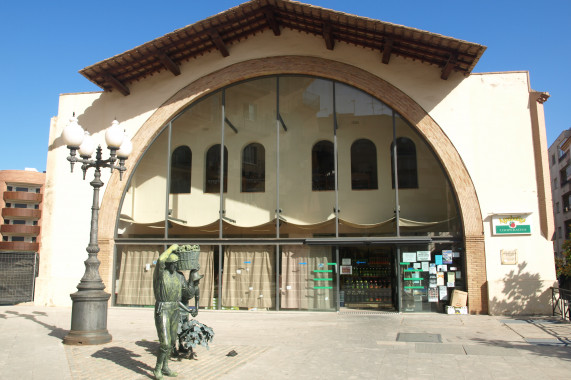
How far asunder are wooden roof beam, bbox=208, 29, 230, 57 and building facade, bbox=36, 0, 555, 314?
46mm

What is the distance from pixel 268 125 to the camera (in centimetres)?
1555

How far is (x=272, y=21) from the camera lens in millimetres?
14883

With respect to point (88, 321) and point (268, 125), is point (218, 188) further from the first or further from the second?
point (88, 321)

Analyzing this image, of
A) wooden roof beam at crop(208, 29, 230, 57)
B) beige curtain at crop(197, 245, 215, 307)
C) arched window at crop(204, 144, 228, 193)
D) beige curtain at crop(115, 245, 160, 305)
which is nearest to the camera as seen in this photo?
beige curtain at crop(197, 245, 215, 307)

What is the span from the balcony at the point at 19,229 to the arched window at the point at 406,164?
44586 mm

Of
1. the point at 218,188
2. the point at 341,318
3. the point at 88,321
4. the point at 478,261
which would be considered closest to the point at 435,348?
the point at 341,318

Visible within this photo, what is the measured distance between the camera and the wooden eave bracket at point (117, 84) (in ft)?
51.8

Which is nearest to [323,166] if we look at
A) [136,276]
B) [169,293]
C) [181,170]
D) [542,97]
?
[181,170]

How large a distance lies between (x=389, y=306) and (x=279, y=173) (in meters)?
5.27

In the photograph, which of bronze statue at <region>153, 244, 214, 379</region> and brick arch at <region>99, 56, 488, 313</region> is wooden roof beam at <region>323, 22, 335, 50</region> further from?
bronze statue at <region>153, 244, 214, 379</region>

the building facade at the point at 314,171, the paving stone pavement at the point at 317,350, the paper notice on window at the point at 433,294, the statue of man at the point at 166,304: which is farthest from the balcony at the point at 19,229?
the statue of man at the point at 166,304

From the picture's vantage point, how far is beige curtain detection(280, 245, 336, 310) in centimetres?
1415

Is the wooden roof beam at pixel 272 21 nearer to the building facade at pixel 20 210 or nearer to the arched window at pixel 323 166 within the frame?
the arched window at pixel 323 166

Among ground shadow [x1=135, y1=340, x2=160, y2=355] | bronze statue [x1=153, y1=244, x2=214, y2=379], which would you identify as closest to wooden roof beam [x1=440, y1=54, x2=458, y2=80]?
bronze statue [x1=153, y1=244, x2=214, y2=379]
